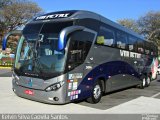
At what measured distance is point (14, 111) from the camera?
9.22 m

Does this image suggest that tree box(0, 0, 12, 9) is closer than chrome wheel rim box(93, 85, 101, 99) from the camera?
No

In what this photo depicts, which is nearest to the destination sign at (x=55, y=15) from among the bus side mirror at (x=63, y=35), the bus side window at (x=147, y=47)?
the bus side mirror at (x=63, y=35)

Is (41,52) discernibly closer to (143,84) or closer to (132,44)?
(132,44)

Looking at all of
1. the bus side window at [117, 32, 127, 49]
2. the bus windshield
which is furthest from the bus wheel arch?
the bus side window at [117, 32, 127, 49]

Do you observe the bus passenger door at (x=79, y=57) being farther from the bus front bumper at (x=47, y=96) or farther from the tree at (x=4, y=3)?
the tree at (x=4, y=3)

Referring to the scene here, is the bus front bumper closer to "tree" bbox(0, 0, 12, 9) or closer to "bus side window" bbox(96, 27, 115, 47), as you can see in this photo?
"bus side window" bbox(96, 27, 115, 47)

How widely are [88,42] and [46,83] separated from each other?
7.26 feet

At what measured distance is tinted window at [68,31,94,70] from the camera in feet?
32.2

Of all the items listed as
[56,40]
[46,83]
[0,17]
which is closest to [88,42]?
[56,40]

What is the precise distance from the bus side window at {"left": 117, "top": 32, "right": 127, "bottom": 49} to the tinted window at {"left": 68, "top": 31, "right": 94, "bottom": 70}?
3208 millimetres

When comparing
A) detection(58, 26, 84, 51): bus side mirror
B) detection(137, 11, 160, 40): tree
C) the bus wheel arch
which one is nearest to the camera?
detection(58, 26, 84, 51): bus side mirror

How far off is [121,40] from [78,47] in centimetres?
456

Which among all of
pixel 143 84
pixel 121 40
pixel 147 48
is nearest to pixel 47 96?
pixel 121 40

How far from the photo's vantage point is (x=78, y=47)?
10.2 m
